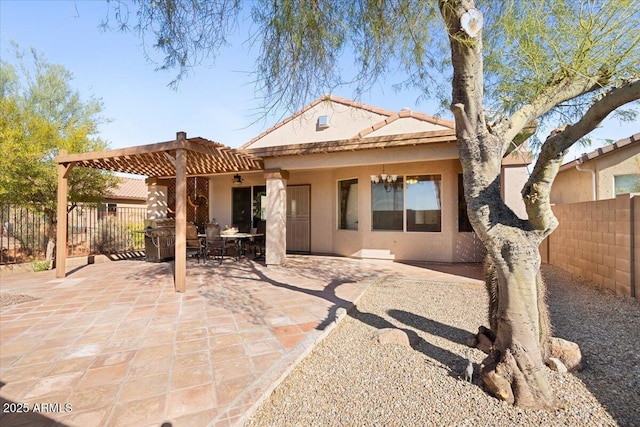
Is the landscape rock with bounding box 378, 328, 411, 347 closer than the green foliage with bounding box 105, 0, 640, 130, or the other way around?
the green foliage with bounding box 105, 0, 640, 130

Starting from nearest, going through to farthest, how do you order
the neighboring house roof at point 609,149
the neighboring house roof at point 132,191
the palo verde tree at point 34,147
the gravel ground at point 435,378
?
the gravel ground at point 435,378 → the palo verde tree at point 34,147 → the neighboring house roof at point 609,149 → the neighboring house roof at point 132,191

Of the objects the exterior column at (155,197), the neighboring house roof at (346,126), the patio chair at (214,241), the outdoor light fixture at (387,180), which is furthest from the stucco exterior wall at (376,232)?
the patio chair at (214,241)

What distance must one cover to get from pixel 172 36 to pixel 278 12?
140 centimetres

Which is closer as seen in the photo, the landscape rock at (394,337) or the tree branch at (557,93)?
the tree branch at (557,93)

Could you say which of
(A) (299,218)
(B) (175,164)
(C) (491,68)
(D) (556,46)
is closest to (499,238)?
(D) (556,46)

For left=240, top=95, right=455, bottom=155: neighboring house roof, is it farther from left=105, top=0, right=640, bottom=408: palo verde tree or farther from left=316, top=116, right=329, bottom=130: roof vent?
left=105, top=0, right=640, bottom=408: palo verde tree

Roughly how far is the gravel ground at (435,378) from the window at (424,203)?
14.1 feet

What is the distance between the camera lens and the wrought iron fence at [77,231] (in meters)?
8.29

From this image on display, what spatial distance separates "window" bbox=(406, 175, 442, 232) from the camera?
Answer: 866cm

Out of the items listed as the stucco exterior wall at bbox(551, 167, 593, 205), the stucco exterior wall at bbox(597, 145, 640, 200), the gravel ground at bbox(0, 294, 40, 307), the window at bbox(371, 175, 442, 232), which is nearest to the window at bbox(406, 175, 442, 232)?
the window at bbox(371, 175, 442, 232)

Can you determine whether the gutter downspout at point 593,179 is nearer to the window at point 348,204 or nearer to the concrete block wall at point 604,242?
the concrete block wall at point 604,242

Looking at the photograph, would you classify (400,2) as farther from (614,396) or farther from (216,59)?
(614,396)

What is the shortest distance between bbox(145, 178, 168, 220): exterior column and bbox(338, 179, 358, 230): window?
6557 millimetres

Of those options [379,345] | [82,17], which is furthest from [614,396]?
[82,17]
